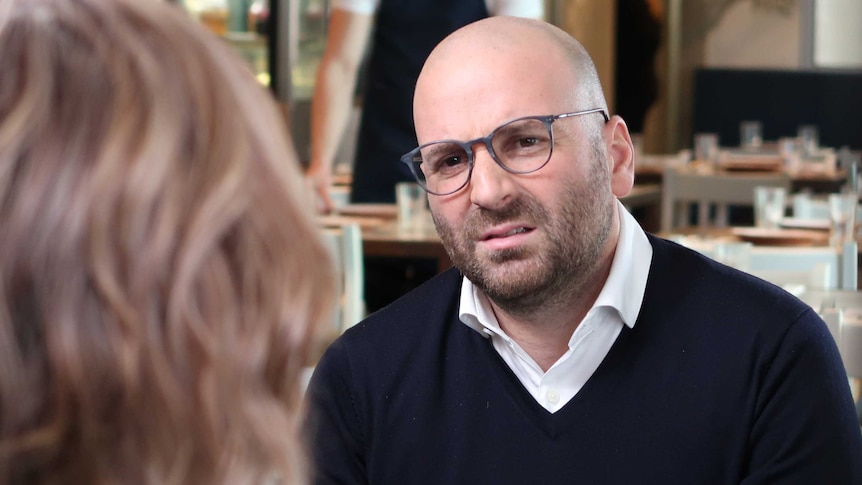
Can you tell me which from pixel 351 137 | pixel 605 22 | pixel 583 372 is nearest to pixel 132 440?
pixel 583 372

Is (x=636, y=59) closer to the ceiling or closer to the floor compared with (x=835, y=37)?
closer to the floor

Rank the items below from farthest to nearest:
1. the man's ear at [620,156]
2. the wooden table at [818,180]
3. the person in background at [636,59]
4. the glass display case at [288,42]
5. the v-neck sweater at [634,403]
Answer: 1. the person in background at [636,59]
2. the glass display case at [288,42]
3. the wooden table at [818,180]
4. the man's ear at [620,156]
5. the v-neck sweater at [634,403]

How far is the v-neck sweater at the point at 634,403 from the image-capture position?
4.14ft

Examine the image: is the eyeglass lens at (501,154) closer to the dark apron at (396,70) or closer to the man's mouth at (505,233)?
the man's mouth at (505,233)

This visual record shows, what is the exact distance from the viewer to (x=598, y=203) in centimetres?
141

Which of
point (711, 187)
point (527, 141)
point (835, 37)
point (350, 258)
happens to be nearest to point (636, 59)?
point (835, 37)

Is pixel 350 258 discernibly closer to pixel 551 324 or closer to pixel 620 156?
pixel 620 156

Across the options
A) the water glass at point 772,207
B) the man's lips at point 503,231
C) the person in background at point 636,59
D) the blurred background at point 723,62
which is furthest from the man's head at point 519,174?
the person in background at point 636,59

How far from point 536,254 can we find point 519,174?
96 millimetres

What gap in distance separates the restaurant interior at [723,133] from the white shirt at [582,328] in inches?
12.3

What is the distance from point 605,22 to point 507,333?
33.0 feet

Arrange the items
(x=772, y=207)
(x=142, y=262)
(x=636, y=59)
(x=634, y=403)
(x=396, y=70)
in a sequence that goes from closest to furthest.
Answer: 1. (x=142, y=262)
2. (x=634, y=403)
3. (x=396, y=70)
4. (x=772, y=207)
5. (x=636, y=59)

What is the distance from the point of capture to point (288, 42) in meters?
7.61

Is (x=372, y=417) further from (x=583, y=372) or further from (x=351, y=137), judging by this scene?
(x=351, y=137)
